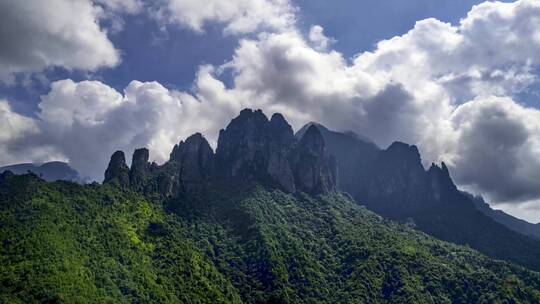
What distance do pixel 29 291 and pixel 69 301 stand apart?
52.3 ft

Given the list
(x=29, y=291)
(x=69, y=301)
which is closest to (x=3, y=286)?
(x=29, y=291)

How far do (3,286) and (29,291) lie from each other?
1006 cm

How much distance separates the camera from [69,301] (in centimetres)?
19788

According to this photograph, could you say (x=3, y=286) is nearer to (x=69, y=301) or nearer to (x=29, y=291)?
(x=29, y=291)

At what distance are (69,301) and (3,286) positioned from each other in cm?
2599

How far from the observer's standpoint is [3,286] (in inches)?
7657

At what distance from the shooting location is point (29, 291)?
196 metres
